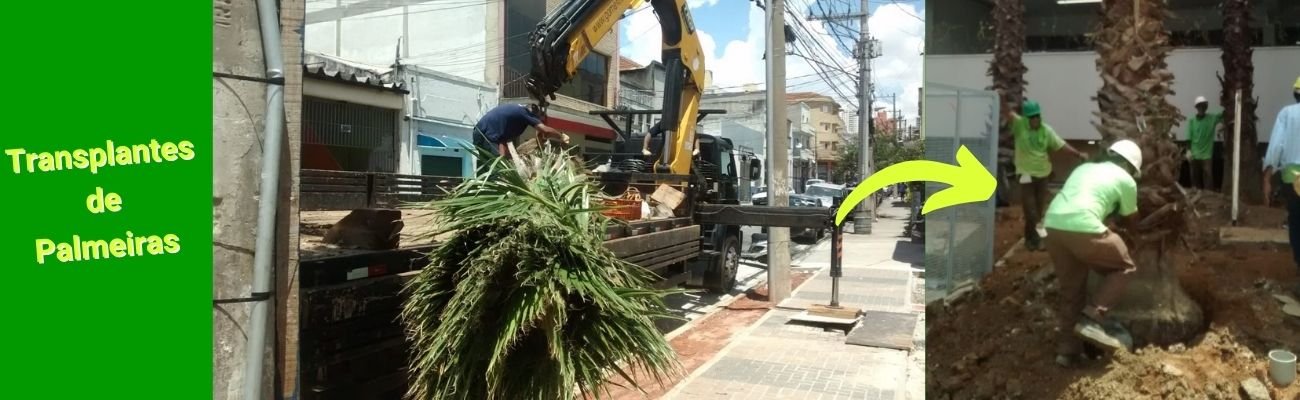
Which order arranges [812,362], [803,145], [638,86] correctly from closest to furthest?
→ [812,362]
[638,86]
[803,145]

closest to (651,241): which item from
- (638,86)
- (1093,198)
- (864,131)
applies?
(1093,198)

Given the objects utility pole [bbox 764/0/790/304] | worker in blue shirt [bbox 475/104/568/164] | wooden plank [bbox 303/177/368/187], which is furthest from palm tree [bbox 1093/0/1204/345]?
utility pole [bbox 764/0/790/304]

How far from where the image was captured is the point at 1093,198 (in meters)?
2.00

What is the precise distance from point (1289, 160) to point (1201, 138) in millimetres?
265

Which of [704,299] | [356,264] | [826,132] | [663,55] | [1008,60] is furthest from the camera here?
[826,132]

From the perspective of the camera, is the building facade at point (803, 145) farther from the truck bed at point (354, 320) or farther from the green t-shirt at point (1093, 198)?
the green t-shirt at point (1093, 198)

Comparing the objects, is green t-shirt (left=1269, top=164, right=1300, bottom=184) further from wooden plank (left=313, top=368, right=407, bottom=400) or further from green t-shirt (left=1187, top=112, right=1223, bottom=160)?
wooden plank (left=313, top=368, right=407, bottom=400)

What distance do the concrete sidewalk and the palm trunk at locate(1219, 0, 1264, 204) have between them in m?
2.75

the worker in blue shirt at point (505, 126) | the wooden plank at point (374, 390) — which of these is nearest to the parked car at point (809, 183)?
the worker in blue shirt at point (505, 126)

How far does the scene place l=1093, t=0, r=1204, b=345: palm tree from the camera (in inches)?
76.1

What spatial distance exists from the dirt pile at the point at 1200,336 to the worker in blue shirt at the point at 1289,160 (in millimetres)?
37

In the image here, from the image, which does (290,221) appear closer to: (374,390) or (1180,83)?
(374,390)

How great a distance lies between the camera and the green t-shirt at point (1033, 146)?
6.79 feet

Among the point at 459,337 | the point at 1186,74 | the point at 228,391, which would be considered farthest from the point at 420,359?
the point at 1186,74
